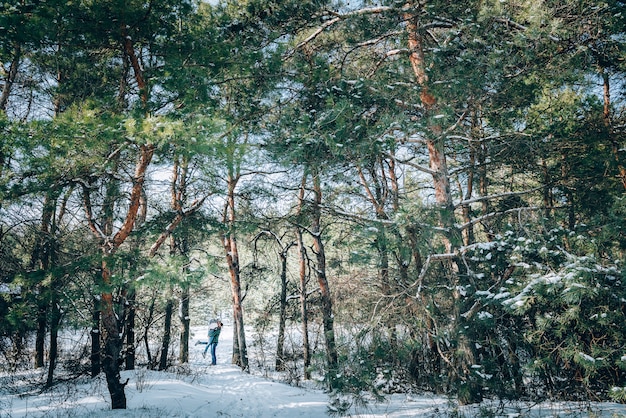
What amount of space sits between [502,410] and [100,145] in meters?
7.10

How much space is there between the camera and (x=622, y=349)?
14.6ft

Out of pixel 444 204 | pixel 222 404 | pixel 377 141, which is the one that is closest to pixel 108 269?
pixel 222 404

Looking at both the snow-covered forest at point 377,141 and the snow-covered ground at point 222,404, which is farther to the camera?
the snow-covered ground at point 222,404

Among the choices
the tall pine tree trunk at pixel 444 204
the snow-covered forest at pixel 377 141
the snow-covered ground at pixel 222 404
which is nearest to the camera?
the snow-covered forest at pixel 377 141

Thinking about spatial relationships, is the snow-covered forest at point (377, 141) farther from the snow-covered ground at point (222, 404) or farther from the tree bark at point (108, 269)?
the snow-covered ground at point (222, 404)

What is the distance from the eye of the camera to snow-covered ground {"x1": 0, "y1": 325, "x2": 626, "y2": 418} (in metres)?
5.57

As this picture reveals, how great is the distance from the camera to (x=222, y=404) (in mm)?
7566

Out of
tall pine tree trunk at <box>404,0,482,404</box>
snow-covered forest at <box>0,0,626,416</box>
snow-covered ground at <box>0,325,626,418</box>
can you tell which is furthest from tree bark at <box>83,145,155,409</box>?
tall pine tree trunk at <box>404,0,482,404</box>

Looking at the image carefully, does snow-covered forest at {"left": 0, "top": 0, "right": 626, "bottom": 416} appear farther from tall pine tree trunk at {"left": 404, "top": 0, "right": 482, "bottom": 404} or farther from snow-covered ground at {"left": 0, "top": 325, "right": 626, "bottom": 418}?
snow-covered ground at {"left": 0, "top": 325, "right": 626, "bottom": 418}

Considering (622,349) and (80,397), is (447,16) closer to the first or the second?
(622,349)

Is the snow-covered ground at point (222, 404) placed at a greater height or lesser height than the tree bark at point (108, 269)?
lesser

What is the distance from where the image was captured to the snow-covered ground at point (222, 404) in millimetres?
5570

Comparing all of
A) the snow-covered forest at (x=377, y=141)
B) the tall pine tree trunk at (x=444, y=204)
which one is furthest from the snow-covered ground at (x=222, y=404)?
the tall pine tree trunk at (x=444, y=204)

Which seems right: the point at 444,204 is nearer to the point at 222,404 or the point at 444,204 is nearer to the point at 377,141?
the point at 377,141
